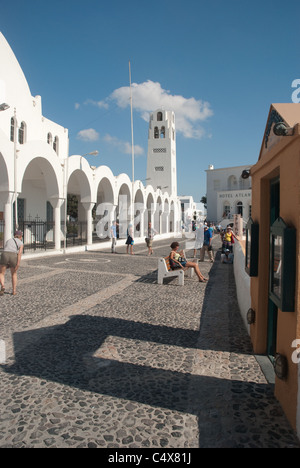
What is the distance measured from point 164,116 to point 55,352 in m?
41.3

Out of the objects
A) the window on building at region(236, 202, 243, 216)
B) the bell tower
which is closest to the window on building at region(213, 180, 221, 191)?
the window on building at region(236, 202, 243, 216)

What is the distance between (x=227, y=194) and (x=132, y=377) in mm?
Result: 54117

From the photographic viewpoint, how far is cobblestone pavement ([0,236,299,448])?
2.61m

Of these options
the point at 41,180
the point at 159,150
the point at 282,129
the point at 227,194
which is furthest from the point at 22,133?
the point at 227,194

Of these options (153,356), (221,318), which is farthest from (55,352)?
(221,318)

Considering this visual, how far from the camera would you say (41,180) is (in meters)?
19.7

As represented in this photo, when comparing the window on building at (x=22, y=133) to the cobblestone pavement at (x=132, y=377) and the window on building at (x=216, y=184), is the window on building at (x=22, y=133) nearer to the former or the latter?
the cobblestone pavement at (x=132, y=377)

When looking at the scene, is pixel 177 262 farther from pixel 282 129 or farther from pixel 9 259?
pixel 282 129

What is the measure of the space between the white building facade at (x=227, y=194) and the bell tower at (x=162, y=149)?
49.7 feet

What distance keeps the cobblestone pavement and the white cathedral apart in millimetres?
7268

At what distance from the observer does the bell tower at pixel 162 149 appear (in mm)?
41938

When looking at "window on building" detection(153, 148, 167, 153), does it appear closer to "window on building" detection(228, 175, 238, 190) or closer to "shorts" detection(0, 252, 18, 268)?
"window on building" detection(228, 175, 238, 190)

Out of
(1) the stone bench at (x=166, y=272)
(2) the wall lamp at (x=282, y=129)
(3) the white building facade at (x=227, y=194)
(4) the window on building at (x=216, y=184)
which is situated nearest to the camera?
(2) the wall lamp at (x=282, y=129)

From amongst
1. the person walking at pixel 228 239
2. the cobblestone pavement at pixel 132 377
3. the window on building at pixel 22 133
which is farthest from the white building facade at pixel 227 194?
the cobblestone pavement at pixel 132 377
